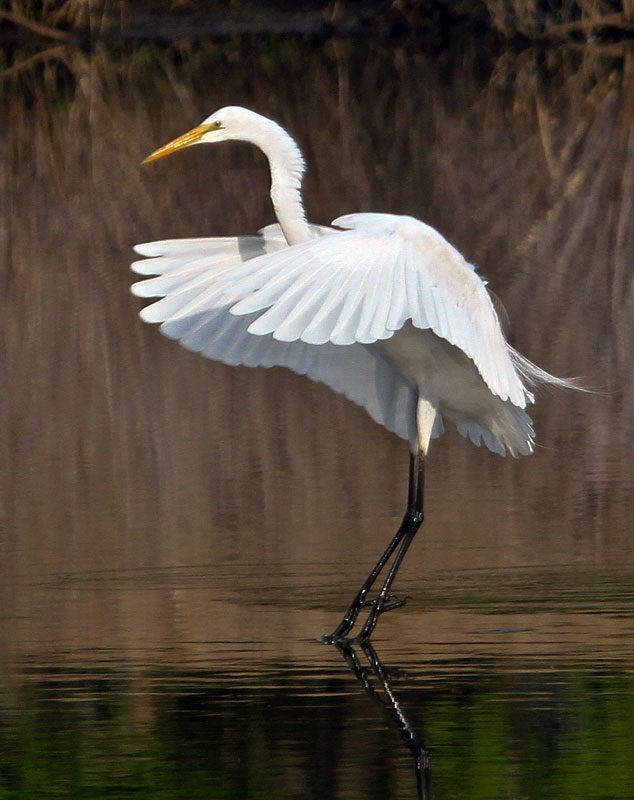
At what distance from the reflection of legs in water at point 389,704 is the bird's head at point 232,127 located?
1.82m

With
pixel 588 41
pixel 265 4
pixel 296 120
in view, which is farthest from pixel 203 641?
pixel 265 4

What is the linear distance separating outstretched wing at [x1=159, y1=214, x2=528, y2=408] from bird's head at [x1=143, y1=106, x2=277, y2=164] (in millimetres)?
710

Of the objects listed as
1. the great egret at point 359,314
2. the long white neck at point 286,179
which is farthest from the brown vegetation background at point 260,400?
the long white neck at point 286,179

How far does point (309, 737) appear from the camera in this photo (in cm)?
484

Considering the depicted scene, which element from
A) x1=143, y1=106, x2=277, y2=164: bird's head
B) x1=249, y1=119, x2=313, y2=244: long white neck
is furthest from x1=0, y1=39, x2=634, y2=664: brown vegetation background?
x1=143, y1=106, x2=277, y2=164: bird's head

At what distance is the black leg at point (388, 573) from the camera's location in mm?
6047

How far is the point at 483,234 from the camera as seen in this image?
1558 cm

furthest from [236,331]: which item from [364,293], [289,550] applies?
[364,293]

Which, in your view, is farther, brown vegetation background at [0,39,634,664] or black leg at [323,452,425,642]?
brown vegetation background at [0,39,634,664]

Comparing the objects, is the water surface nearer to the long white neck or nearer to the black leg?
the black leg

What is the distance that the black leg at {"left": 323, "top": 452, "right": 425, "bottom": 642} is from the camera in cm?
605

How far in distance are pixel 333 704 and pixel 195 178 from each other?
15.0 m

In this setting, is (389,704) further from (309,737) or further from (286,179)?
(286,179)

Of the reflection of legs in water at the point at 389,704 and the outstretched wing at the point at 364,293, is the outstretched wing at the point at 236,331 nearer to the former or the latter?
the outstretched wing at the point at 364,293
